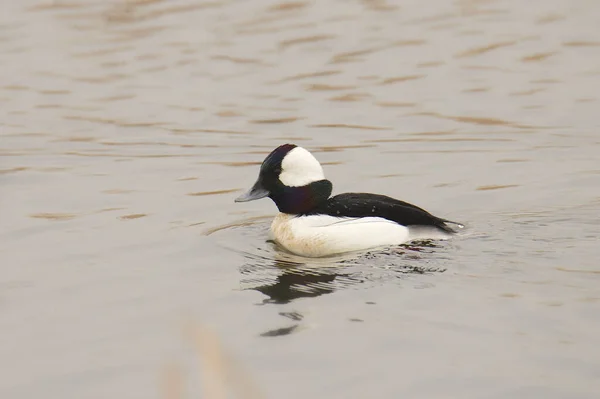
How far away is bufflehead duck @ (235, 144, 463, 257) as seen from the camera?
8.77 m

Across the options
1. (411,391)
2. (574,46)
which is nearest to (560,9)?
(574,46)

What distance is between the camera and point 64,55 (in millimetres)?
16375

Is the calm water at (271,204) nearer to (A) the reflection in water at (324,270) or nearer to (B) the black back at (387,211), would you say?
(A) the reflection in water at (324,270)

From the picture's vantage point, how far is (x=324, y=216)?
29.3 ft

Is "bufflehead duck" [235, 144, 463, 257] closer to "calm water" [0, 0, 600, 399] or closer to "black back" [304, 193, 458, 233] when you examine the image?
"black back" [304, 193, 458, 233]

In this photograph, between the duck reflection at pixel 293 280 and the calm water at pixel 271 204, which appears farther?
the duck reflection at pixel 293 280

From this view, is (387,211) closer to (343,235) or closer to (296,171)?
(343,235)

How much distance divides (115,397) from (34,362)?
72 cm

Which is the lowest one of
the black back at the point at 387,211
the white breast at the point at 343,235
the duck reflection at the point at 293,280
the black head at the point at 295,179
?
the duck reflection at the point at 293,280

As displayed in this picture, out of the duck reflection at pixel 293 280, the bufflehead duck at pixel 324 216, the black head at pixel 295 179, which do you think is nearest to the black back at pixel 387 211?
the bufflehead duck at pixel 324 216

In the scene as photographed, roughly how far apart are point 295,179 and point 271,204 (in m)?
1.58

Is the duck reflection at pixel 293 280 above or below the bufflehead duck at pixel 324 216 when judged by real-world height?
below

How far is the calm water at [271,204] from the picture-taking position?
259 inches

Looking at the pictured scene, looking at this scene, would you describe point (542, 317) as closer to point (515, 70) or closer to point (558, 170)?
point (558, 170)
